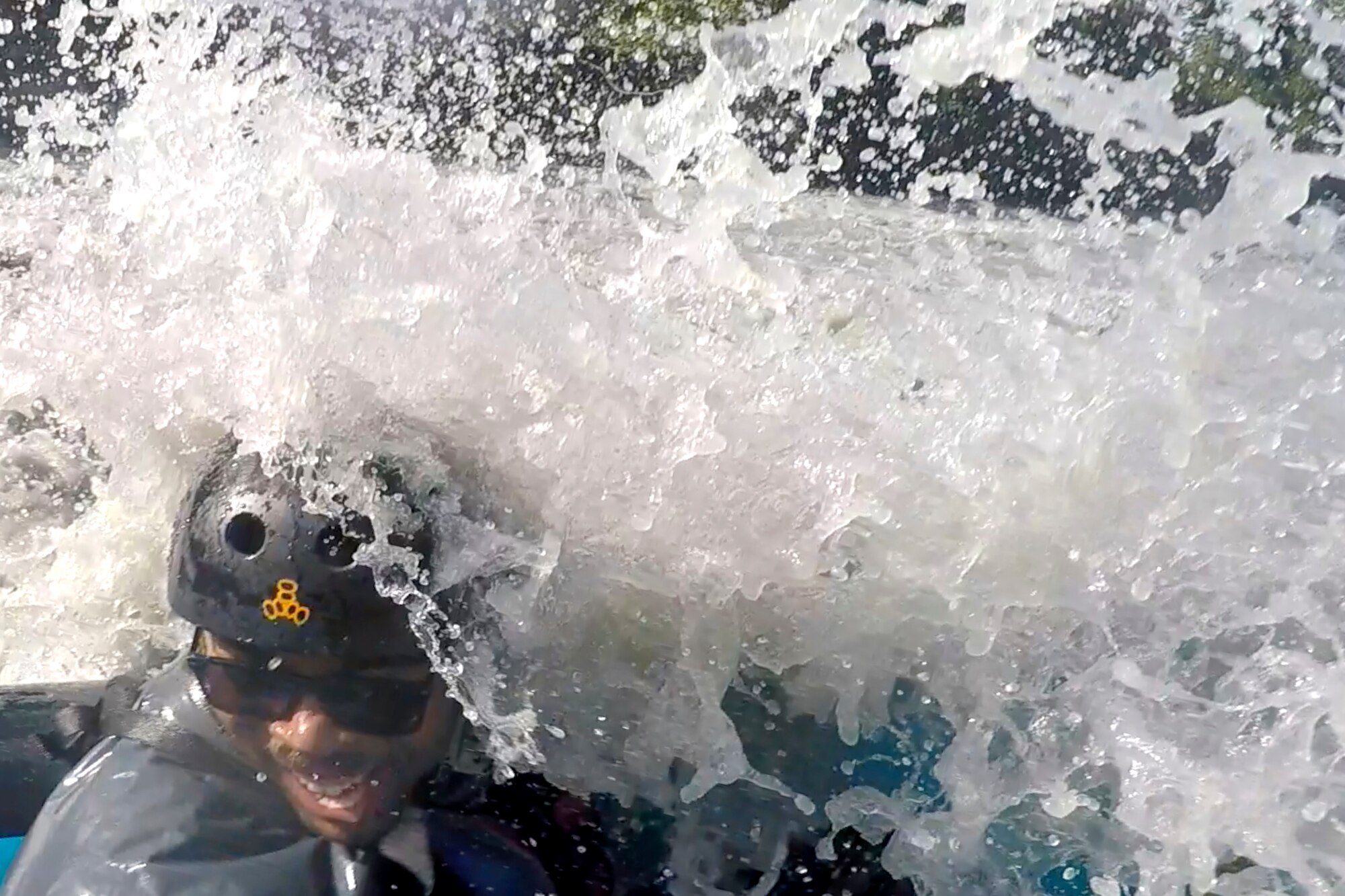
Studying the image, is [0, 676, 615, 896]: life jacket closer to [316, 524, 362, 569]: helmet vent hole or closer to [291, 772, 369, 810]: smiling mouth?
[291, 772, 369, 810]: smiling mouth

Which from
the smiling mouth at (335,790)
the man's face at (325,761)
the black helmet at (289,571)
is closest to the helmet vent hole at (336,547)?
the black helmet at (289,571)

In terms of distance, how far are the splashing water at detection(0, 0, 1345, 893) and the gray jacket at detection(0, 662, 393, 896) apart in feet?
0.72

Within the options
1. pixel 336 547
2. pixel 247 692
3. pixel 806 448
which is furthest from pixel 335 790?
pixel 806 448

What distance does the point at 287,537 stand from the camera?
108cm

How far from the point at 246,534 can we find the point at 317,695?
6.8 inches

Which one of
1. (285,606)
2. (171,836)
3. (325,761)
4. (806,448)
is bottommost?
(171,836)

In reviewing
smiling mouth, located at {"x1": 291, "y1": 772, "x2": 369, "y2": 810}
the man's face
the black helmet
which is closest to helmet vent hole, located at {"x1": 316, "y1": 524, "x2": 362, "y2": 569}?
the black helmet

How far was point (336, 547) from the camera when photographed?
1.09m

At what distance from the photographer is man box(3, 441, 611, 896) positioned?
3.52ft

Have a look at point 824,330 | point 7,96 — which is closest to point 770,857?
point 824,330

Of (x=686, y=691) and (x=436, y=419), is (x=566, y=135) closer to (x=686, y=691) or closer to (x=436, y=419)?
(x=436, y=419)

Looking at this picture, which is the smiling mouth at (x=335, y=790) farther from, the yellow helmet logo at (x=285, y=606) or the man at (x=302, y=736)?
the yellow helmet logo at (x=285, y=606)

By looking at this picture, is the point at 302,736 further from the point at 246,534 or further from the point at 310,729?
the point at 246,534

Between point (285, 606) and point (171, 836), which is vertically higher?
point (285, 606)
